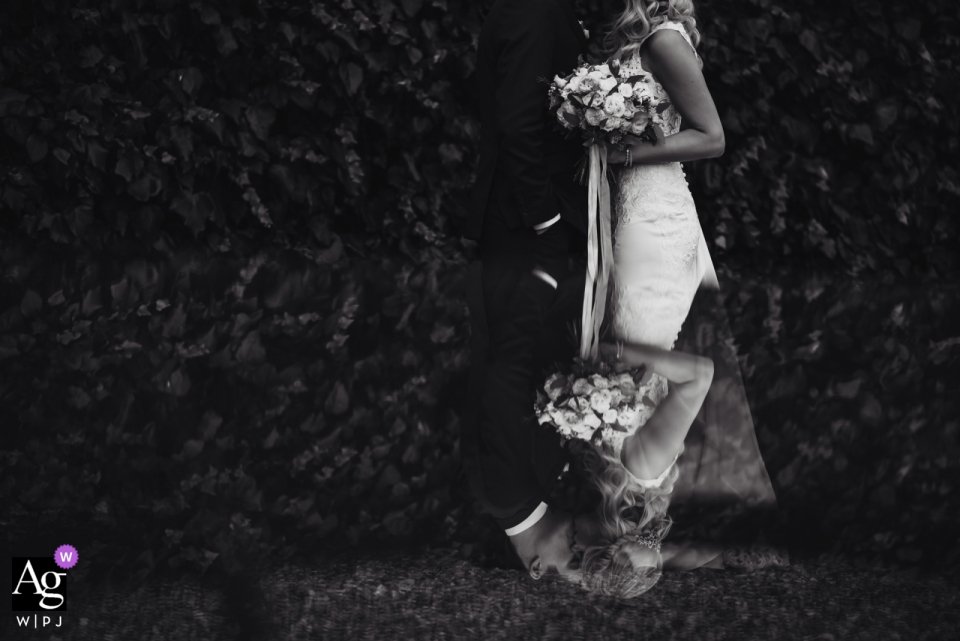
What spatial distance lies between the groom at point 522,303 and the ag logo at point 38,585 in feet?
3.97

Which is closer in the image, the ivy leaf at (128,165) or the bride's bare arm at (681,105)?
the bride's bare arm at (681,105)

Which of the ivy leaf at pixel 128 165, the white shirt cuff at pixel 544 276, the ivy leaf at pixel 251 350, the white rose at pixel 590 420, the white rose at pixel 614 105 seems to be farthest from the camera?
the ivy leaf at pixel 128 165

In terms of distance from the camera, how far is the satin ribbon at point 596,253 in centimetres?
273

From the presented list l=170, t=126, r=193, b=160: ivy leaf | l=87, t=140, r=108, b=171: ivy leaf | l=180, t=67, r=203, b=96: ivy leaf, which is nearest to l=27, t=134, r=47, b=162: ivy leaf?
l=87, t=140, r=108, b=171: ivy leaf

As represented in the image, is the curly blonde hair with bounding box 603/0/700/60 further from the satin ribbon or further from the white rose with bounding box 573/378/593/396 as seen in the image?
the white rose with bounding box 573/378/593/396

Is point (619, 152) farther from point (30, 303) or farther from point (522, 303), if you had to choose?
point (30, 303)

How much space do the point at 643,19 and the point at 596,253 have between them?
0.70 meters

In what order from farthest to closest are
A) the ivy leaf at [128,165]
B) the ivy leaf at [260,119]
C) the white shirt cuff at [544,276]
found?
the ivy leaf at [260,119], the ivy leaf at [128,165], the white shirt cuff at [544,276]

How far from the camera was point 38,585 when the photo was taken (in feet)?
8.43

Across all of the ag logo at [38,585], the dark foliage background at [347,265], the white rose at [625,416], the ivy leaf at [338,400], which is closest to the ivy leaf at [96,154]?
the dark foliage background at [347,265]

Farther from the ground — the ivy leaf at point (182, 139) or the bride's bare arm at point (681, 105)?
the bride's bare arm at point (681, 105)

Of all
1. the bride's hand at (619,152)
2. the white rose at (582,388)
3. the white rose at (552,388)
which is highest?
the bride's hand at (619,152)

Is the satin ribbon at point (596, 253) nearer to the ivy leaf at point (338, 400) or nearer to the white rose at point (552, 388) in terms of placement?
the white rose at point (552, 388)

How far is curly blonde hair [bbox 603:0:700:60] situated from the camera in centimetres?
275
